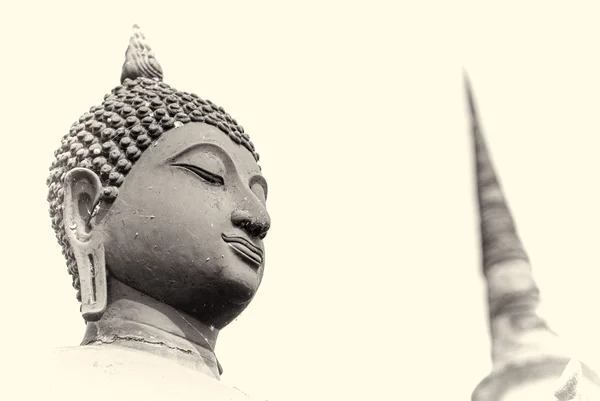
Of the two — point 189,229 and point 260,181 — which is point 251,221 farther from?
point 260,181

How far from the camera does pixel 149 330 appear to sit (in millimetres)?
5477

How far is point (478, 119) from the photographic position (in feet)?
23.6

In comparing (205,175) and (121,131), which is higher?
(121,131)

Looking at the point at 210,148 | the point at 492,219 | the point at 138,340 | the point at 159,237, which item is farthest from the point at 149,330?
the point at 492,219

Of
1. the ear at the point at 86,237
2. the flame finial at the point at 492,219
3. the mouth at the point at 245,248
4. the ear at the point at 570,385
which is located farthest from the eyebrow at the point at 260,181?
the ear at the point at 570,385

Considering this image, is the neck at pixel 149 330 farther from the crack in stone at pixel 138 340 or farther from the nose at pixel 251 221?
the nose at pixel 251 221

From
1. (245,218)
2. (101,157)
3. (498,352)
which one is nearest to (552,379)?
(498,352)

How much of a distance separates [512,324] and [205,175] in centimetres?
180

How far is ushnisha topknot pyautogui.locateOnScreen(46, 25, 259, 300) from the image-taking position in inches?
227

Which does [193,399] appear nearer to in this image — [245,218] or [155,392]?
[155,392]

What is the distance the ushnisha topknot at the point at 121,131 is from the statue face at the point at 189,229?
0.24 ft

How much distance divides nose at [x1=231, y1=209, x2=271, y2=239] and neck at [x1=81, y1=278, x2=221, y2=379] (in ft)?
1.66

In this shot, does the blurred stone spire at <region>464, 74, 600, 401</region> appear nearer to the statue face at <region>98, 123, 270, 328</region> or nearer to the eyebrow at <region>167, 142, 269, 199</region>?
the statue face at <region>98, 123, 270, 328</region>

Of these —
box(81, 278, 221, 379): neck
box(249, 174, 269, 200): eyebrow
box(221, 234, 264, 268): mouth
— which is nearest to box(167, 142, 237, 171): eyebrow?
box(249, 174, 269, 200): eyebrow
